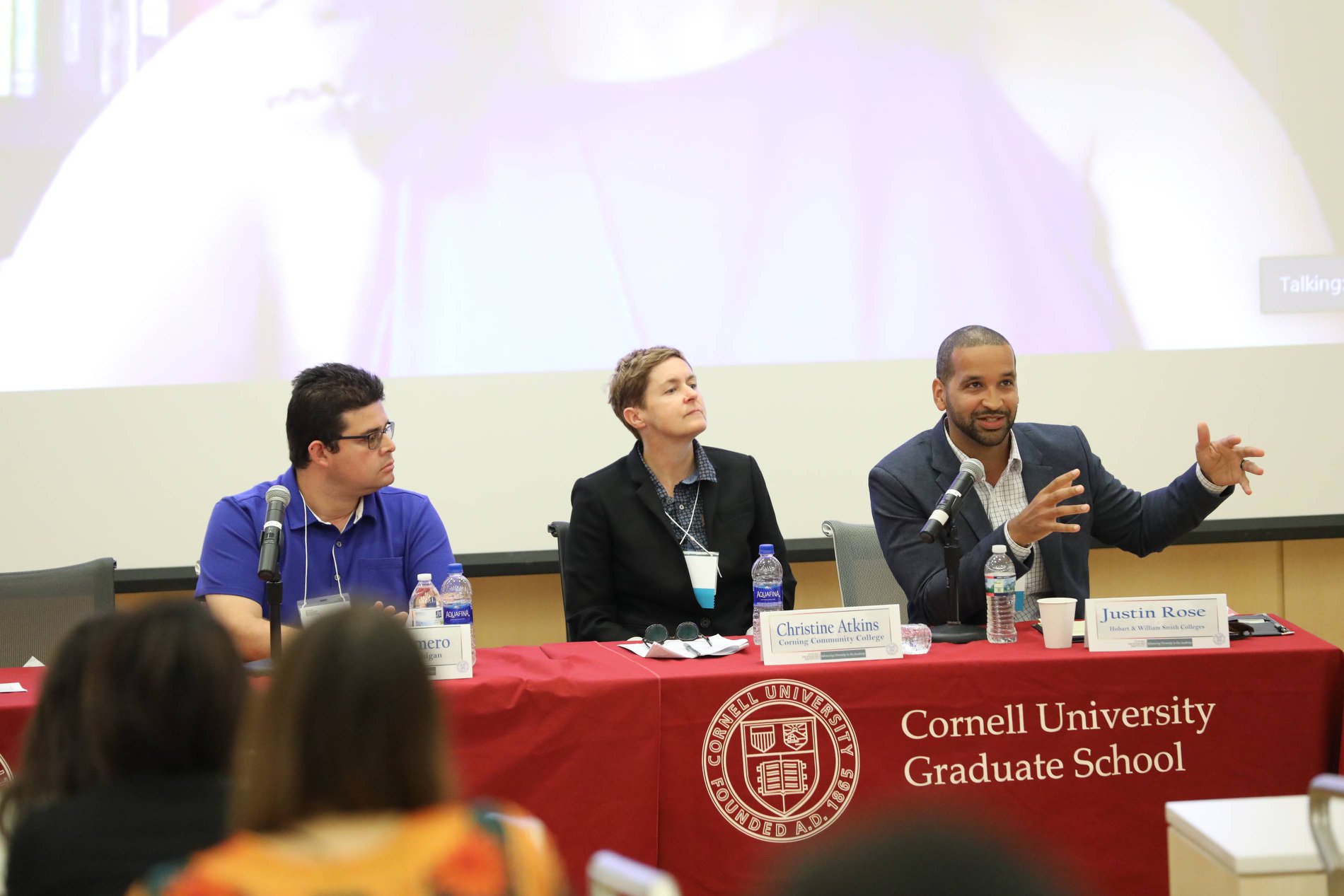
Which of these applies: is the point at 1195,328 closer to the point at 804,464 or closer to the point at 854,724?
the point at 804,464

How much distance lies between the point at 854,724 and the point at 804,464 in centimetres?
170

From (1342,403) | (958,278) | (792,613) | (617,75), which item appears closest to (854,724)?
(792,613)

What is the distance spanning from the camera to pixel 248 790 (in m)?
1.04

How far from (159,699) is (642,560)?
Answer: 71.3 inches

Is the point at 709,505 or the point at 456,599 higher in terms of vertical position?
the point at 709,505

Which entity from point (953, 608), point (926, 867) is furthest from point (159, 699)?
point (953, 608)

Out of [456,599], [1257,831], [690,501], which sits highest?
[690,501]

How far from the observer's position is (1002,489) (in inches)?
114

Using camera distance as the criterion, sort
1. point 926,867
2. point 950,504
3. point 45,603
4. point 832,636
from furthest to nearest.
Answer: point 45,603
point 950,504
point 832,636
point 926,867

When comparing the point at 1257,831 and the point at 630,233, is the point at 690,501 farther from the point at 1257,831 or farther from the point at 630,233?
the point at 1257,831

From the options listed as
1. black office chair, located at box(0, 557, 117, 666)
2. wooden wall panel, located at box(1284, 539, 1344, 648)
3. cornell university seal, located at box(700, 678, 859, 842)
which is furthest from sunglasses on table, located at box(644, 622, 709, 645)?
wooden wall panel, located at box(1284, 539, 1344, 648)

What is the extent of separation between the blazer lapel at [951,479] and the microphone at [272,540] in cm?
143

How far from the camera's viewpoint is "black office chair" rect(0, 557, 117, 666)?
285 cm

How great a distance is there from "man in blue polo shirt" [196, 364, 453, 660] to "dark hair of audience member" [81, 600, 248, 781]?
1.41m
